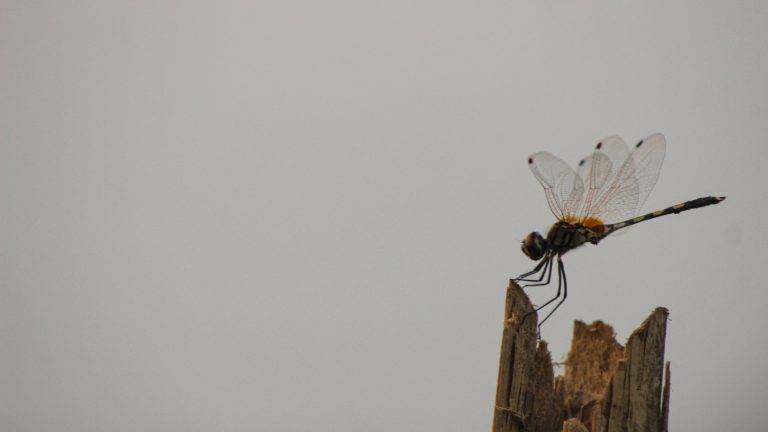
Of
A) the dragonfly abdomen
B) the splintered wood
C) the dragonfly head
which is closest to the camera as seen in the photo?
the splintered wood

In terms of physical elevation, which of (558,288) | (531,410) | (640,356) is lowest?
(531,410)

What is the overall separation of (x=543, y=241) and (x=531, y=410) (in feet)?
2.48

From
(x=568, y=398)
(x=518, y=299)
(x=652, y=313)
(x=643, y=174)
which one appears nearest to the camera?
(x=652, y=313)

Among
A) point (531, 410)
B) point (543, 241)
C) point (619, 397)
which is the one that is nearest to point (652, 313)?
point (619, 397)

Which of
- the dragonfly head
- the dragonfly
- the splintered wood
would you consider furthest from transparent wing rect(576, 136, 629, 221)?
Answer: the splintered wood

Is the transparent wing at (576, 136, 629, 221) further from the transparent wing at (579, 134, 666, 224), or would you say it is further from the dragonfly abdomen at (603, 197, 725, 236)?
the dragonfly abdomen at (603, 197, 725, 236)

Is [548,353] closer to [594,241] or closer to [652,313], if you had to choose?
[652,313]

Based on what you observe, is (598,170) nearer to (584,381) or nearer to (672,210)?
(672,210)

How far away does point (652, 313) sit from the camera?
6.84 ft

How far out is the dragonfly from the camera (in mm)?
2830

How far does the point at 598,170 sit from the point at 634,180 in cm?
21

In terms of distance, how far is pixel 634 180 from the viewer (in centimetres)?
303

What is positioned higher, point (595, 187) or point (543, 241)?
point (595, 187)

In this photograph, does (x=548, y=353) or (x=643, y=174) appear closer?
(x=548, y=353)
